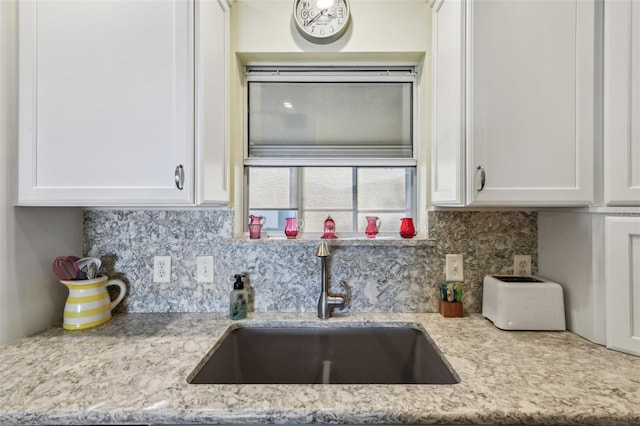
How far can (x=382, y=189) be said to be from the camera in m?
1.62

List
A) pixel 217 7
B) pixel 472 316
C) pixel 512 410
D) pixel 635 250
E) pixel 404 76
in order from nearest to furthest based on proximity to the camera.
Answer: pixel 512 410 < pixel 635 250 < pixel 217 7 < pixel 472 316 < pixel 404 76

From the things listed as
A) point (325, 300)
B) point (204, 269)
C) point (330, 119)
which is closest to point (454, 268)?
point (325, 300)

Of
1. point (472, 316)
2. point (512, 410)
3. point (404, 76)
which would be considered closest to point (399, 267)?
point (472, 316)

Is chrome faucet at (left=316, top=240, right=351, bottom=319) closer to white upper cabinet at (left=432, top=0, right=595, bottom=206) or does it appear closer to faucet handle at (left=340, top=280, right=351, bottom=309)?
faucet handle at (left=340, top=280, right=351, bottom=309)

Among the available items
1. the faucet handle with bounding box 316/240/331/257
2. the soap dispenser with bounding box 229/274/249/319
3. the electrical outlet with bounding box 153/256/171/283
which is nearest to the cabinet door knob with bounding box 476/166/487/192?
the faucet handle with bounding box 316/240/331/257

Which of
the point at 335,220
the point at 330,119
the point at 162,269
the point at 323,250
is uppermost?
the point at 330,119

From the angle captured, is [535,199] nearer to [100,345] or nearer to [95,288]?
[100,345]

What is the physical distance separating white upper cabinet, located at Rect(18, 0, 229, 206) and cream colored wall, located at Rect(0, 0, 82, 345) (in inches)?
1.4

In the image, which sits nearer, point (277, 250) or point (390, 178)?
point (277, 250)

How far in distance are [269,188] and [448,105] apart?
3.06ft

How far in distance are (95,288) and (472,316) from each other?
5.44ft

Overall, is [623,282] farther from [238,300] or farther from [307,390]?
[238,300]

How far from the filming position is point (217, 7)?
1269 mm

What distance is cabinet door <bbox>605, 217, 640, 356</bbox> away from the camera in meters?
1.02
